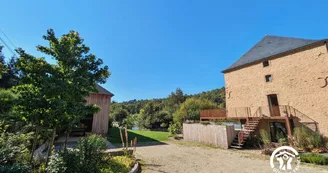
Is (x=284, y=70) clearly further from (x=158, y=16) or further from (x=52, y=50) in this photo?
(x=52, y=50)

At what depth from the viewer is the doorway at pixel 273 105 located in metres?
12.2

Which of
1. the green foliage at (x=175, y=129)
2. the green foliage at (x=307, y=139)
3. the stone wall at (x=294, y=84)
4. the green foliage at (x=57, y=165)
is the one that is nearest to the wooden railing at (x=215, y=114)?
the stone wall at (x=294, y=84)

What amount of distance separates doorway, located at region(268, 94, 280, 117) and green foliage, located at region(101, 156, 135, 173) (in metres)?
12.6

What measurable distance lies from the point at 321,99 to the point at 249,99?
491 cm

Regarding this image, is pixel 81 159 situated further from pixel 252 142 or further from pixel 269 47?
pixel 269 47

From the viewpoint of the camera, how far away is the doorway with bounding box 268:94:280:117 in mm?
12242

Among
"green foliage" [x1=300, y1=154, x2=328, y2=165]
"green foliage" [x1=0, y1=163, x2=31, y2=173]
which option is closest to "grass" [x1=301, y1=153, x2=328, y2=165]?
"green foliage" [x1=300, y1=154, x2=328, y2=165]

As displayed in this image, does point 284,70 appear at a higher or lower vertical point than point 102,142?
higher

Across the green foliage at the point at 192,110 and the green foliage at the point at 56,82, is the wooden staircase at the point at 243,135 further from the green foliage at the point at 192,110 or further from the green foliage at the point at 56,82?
the green foliage at the point at 56,82

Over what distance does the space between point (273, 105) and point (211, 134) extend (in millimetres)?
6609

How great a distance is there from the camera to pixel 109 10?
8.48 metres

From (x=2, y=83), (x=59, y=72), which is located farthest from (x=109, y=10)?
(x=2, y=83)

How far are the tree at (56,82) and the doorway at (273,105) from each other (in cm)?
1408

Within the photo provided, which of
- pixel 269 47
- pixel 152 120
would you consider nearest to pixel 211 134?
pixel 269 47
